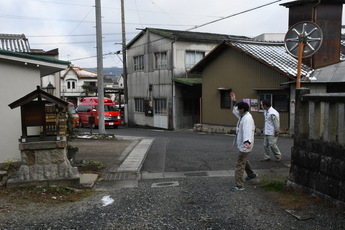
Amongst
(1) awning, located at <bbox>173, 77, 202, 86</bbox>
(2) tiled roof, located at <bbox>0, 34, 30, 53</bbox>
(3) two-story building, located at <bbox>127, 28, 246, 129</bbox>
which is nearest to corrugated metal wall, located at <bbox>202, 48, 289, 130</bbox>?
(1) awning, located at <bbox>173, 77, 202, 86</bbox>

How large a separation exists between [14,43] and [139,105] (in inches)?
570

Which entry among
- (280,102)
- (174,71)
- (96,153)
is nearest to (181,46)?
(174,71)

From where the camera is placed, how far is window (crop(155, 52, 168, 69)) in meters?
27.9

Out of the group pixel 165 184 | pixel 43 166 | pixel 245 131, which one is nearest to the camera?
pixel 245 131

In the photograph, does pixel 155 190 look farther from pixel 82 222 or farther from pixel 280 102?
pixel 280 102

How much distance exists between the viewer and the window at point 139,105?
32034 millimetres

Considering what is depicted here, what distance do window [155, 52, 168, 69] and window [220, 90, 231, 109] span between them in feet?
23.5

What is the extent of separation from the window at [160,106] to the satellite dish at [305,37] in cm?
1905

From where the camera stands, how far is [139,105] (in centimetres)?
3275

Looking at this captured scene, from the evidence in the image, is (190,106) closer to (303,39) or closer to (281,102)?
(281,102)

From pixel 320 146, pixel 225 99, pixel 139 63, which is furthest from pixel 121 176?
pixel 139 63

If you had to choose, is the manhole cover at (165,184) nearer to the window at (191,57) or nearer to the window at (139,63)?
the window at (191,57)

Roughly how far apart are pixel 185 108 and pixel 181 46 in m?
5.03

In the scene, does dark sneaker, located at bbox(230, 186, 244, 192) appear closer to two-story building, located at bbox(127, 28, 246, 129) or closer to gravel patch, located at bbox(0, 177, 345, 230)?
gravel patch, located at bbox(0, 177, 345, 230)
